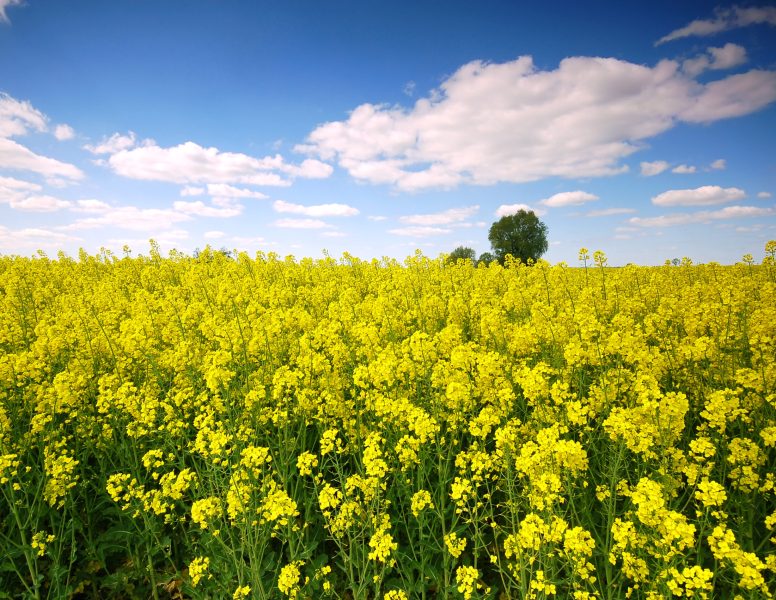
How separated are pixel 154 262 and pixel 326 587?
1638cm

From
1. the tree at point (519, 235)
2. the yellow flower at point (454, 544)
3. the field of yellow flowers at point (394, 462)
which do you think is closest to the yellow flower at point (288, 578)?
the field of yellow flowers at point (394, 462)

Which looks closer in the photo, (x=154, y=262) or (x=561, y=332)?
(x=561, y=332)

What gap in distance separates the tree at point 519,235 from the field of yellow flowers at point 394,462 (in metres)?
58.6

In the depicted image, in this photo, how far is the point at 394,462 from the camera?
4055mm

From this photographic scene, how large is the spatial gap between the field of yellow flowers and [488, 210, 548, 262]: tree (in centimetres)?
5856

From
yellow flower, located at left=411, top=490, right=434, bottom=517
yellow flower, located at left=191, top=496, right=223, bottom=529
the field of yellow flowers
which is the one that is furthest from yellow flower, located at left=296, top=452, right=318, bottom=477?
yellow flower, located at left=411, top=490, right=434, bottom=517

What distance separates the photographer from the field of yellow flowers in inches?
124

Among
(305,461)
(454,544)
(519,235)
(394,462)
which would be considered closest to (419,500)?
(454,544)

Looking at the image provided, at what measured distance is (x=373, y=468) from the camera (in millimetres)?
3188

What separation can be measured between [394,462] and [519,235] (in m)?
65.3

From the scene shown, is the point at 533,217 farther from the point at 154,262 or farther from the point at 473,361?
the point at 473,361

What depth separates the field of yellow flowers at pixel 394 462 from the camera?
3.16 m

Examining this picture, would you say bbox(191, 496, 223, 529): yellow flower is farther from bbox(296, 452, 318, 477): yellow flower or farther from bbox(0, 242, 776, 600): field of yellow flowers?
bbox(296, 452, 318, 477): yellow flower

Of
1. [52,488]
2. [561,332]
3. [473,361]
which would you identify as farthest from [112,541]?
[561,332]
